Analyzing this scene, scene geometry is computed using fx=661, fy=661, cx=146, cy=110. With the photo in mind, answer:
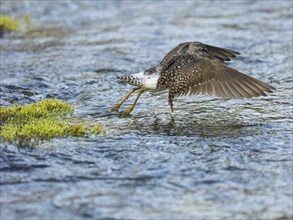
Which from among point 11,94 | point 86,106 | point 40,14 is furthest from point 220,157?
point 40,14

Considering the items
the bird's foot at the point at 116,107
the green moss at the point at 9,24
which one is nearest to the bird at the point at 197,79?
the bird's foot at the point at 116,107

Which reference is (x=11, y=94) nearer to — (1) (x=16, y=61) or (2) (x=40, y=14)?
(1) (x=16, y=61)

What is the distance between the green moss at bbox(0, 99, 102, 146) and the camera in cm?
807

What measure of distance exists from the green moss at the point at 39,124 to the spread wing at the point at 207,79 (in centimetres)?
142

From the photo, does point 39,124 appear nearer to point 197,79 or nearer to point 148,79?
point 148,79

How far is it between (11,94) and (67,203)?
4730 millimetres

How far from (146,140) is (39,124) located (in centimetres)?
141

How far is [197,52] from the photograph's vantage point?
31.9 feet

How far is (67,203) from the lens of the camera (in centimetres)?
643

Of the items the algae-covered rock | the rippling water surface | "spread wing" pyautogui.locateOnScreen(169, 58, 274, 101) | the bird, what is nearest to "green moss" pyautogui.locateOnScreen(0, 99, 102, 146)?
the rippling water surface

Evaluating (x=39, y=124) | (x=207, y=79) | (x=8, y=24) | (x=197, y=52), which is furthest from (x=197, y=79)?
(x=8, y=24)

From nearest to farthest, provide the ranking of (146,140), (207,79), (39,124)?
1. (146,140)
2. (39,124)
3. (207,79)

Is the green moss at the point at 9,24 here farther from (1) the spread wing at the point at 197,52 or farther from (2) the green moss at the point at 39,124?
(1) the spread wing at the point at 197,52

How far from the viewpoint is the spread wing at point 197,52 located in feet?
31.8
